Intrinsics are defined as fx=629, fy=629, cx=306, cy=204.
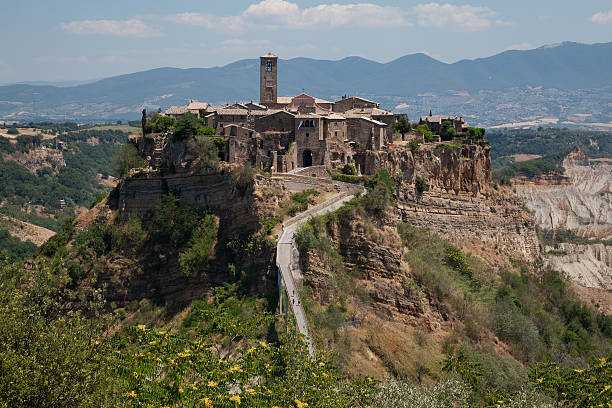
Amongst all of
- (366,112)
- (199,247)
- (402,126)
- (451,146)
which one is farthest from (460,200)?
(199,247)

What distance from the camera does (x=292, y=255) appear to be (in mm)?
41750

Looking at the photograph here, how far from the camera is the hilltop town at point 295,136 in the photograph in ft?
177

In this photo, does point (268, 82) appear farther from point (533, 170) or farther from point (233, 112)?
point (533, 170)

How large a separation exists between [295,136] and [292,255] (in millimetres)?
15602

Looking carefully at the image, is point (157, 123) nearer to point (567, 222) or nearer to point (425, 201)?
point (425, 201)

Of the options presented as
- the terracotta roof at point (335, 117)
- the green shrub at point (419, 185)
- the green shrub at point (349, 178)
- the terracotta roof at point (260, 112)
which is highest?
the terracotta roof at point (260, 112)

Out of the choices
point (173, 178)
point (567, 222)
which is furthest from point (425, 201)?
point (567, 222)

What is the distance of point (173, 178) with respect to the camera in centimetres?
5562

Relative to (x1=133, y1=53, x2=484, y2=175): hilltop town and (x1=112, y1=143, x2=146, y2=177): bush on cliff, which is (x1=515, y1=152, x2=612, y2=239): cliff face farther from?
(x1=112, y1=143, x2=146, y2=177): bush on cliff

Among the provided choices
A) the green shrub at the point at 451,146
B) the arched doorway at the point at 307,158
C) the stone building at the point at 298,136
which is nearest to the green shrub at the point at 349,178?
the stone building at the point at 298,136

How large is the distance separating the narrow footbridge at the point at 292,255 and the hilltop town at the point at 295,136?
5.67 metres

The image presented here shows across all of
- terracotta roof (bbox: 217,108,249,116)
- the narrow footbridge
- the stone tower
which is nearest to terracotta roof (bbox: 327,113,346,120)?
terracotta roof (bbox: 217,108,249,116)

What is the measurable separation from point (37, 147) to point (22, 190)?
34991 millimetres

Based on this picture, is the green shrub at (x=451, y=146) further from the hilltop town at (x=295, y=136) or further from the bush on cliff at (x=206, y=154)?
the bush on cliff at (x=206, y=154)
